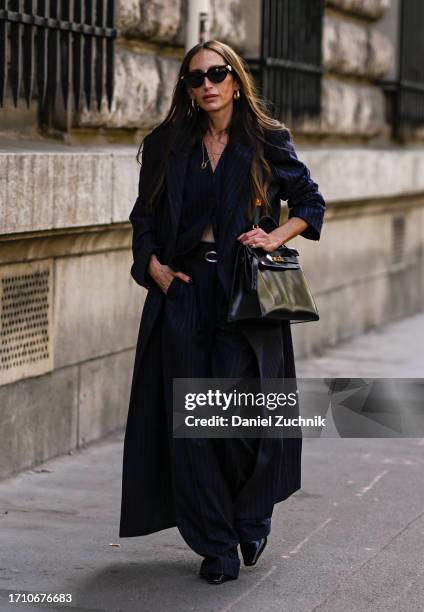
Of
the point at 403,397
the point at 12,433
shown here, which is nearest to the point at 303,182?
the point at 12,433

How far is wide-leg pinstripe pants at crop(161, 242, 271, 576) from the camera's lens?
4832 millimetres

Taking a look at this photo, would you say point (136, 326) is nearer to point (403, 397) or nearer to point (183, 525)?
point (403, 397)

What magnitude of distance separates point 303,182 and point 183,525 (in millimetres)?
1116

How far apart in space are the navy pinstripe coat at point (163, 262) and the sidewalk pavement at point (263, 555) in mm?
223

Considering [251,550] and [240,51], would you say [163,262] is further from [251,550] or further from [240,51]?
[240,51]

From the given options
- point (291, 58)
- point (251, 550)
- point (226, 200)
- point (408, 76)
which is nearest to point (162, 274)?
point (226, 200)

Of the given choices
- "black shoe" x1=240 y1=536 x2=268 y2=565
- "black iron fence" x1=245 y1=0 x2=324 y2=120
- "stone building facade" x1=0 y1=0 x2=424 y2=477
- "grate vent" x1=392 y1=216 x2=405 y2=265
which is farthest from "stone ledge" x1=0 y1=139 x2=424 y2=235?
"grate vent" x1=392 y1=216 x2=405 y2=265

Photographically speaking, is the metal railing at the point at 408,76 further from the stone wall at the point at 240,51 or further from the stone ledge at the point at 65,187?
the stone ledge at the point at 65,187

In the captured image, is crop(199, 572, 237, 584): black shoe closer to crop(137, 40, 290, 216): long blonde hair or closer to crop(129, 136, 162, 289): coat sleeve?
crop(129, 136, 162, 289): coat sleeve

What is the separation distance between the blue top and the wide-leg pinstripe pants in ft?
0.17

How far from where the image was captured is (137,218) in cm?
502

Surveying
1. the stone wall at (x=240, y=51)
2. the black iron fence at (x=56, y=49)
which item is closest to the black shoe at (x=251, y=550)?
the black iron fence at (x=56, y=49)

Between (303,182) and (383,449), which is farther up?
(303,182)

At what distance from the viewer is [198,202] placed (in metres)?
4.91
